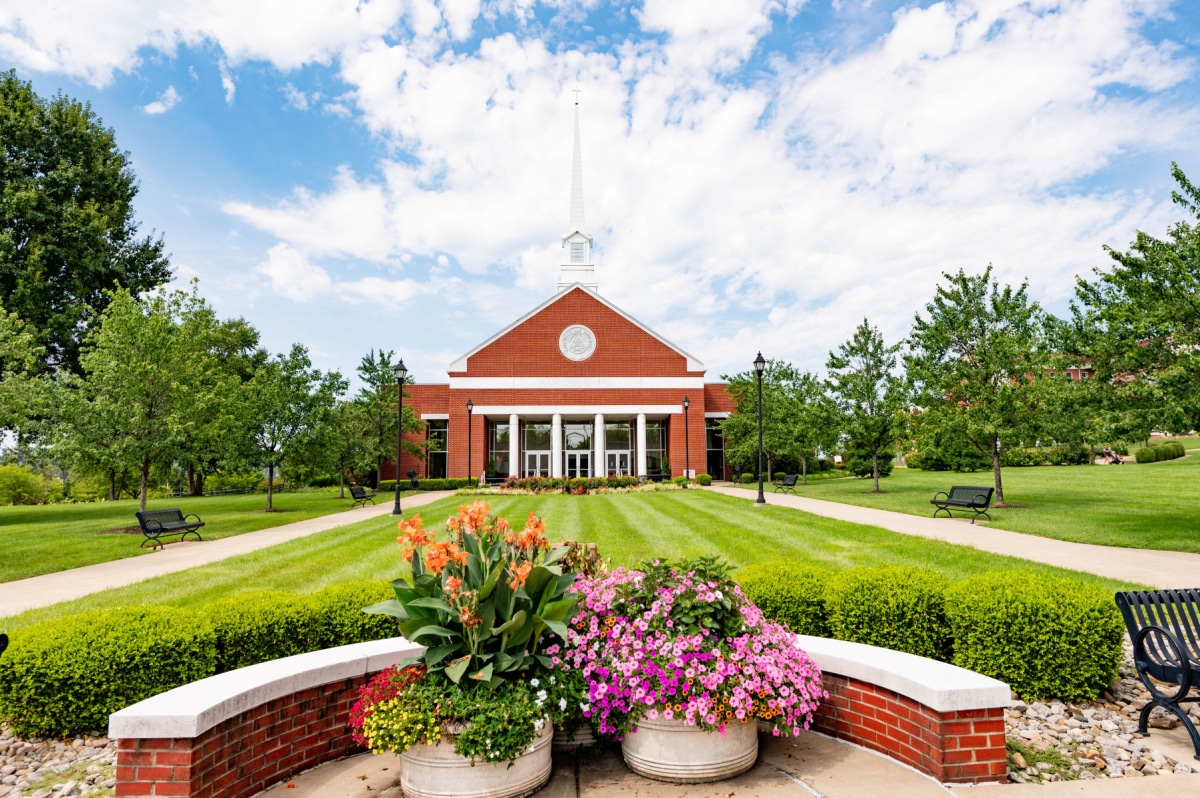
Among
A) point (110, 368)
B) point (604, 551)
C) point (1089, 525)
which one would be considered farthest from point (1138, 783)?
point (110, 368)

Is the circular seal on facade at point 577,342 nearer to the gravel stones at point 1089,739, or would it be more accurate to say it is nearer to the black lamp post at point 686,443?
the black lamp post at point 686,443

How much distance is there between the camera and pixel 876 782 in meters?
3.46

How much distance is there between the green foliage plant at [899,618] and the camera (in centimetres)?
516

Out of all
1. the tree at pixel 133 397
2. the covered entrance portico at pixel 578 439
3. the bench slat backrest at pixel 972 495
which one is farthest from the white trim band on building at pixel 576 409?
the bench slat backrest at pixel 972 495

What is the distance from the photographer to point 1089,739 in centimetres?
426

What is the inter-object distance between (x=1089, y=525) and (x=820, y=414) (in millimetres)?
13345

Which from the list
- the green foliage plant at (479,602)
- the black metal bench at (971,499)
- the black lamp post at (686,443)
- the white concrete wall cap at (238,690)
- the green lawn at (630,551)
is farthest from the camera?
the black lamp post at (686,443)

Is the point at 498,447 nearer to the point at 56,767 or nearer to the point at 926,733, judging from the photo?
the point at 56,767

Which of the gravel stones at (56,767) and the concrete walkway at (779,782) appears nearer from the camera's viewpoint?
the concrete walkway at (779,782)

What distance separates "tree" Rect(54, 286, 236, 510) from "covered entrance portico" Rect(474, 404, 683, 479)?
2076 centimetres

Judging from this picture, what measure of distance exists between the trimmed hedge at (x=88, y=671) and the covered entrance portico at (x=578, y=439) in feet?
112

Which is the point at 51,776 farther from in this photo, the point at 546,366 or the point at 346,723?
the point at 546,366

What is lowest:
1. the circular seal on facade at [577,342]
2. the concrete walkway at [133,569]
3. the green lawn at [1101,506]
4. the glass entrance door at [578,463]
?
the concrete walkway at [133,569]

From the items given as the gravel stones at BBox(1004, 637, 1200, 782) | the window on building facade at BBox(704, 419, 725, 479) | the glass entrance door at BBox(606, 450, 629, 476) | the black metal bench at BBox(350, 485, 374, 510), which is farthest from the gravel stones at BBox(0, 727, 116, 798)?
the window on building facade at BBox(704, 419, 725, 479)
